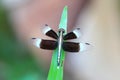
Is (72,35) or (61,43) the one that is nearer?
(61,43)

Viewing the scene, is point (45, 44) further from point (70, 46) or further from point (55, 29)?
point (55, 29)

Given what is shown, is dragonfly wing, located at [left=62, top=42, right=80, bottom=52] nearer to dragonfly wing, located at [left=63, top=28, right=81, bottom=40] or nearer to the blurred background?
dragonfly wing, located at [left=63, top=28, right=81, bottom=40]

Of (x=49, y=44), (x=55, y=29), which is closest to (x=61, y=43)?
(x=49, y=44)

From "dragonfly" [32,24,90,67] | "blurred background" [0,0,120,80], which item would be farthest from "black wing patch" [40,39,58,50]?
"blurred background" [0,0,120,80]

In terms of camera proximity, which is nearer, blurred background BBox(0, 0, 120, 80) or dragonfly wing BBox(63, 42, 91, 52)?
dragonfly wing BBox(63, 42, 91, 52)

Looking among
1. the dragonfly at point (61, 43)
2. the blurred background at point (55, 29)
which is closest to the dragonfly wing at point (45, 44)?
the dragonfly at point (61, 43)

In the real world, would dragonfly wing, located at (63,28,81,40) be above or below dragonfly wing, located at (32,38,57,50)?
above

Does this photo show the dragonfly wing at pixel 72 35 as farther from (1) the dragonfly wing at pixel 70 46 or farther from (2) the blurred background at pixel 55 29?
(2) the blurred background at pixel 55 29

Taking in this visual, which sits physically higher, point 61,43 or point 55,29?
point 55,29
